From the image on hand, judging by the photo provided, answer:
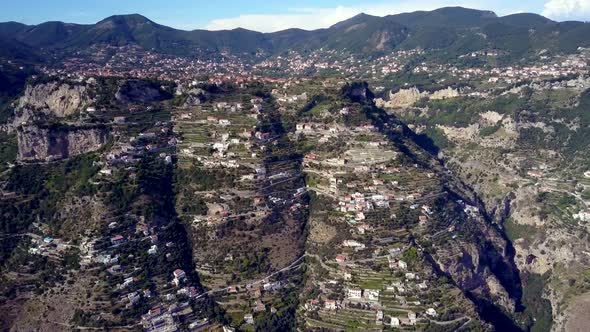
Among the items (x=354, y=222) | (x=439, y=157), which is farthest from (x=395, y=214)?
(x=439, y=157)

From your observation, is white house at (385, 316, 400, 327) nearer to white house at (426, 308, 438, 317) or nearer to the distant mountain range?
white house at (426, 308, 438, 317)

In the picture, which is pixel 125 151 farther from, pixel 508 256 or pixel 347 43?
pixel 347 43

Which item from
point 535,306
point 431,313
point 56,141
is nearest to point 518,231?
point 535,306

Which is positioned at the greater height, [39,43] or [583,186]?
[39,43]

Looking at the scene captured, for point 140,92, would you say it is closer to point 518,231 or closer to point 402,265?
point 402,265

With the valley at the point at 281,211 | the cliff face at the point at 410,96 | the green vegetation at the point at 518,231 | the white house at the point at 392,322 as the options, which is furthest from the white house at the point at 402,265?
the cliff face at the point at 410,96

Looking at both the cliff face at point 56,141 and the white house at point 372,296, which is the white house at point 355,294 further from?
the cliff face at point 56,141
